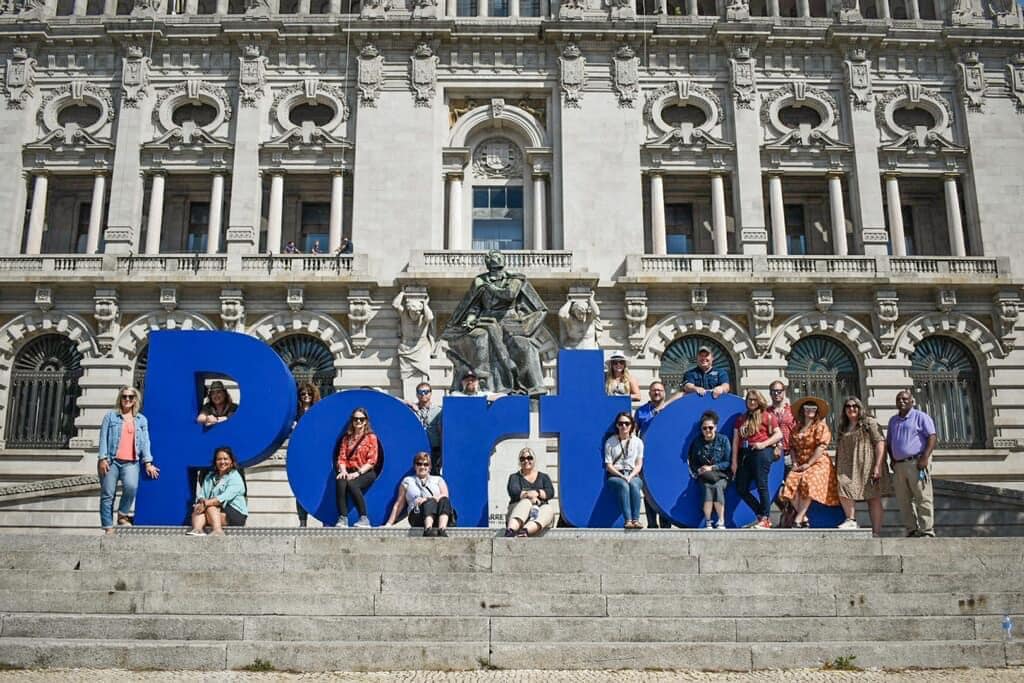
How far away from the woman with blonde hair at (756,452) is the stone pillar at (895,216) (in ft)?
59.0

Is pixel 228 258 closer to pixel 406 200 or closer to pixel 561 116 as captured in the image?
pixel 406 200

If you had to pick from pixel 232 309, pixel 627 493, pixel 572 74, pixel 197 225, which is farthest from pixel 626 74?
pixel 627 493

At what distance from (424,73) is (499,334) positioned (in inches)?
686

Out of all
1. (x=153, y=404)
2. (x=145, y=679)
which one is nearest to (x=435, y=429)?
(x=153, y=404)

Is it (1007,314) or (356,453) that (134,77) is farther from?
(1007,314)

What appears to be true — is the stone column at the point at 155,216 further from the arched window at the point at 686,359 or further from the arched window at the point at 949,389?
the arched window at the point at 949,389

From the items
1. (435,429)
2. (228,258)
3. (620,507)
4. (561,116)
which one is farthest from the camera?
(561,116)

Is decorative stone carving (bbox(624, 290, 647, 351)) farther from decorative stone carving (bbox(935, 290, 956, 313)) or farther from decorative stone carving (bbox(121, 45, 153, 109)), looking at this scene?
decorative stone carving (bbox(121, 45, 153, 109))

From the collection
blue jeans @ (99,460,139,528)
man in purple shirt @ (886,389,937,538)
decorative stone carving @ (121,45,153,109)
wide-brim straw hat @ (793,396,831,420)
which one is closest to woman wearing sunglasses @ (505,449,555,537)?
wide-brim straw hat @ (793,396,831,420)

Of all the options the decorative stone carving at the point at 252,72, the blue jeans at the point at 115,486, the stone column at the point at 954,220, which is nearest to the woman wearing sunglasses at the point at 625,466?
the blue jeans at the point at 115,486

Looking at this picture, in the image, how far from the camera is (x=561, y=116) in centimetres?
3234

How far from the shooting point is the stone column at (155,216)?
31.5m

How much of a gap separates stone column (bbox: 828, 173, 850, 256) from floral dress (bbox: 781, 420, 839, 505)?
17.1 metres

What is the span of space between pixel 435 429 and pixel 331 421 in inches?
75.8
